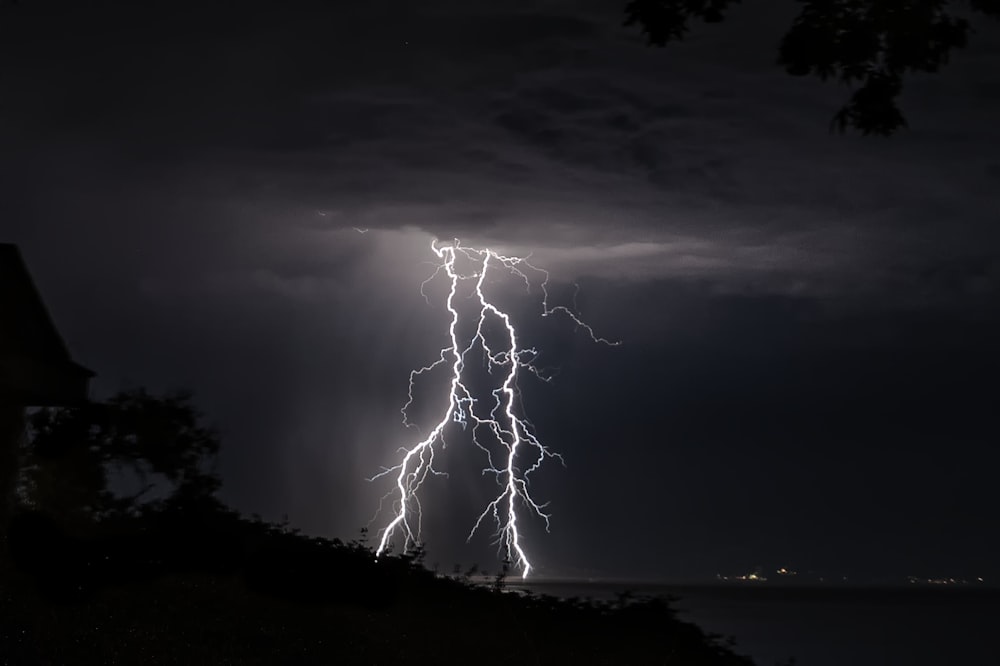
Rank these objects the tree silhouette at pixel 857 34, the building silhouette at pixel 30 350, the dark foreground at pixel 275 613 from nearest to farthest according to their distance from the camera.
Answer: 1. the tree silhouette at pixel 857 34
2. the dark foreground at pixel 275 613
3. the building silhouette at pixel 30 350

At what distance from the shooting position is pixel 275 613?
12.0 metres

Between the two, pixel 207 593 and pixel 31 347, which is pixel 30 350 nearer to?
pixel 31 347

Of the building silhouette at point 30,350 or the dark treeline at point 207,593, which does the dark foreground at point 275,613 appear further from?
the building silhouette at point 30,350

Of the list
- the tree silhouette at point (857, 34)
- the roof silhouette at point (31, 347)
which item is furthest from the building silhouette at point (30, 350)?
the tree silhouette at point (857, 34)

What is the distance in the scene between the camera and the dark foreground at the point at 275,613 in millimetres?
10516

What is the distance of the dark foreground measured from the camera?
10.5 metres

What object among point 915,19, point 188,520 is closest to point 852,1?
point 915,19

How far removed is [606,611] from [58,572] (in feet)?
18.0

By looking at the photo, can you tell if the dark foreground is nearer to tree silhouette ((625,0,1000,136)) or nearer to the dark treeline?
the dark treeline

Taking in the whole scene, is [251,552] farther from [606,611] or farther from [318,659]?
[606,611]

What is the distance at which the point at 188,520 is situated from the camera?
46.0 feet

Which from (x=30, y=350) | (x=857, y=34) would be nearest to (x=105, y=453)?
(x=30, y=350)

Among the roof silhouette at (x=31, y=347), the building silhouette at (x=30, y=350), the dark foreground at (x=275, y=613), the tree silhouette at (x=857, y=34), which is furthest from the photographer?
the roof silhouette at (x=31, y=347)

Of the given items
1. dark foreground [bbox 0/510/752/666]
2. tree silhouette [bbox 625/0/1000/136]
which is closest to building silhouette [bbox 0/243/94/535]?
dark foreground [bbox 0/510/752/666]
